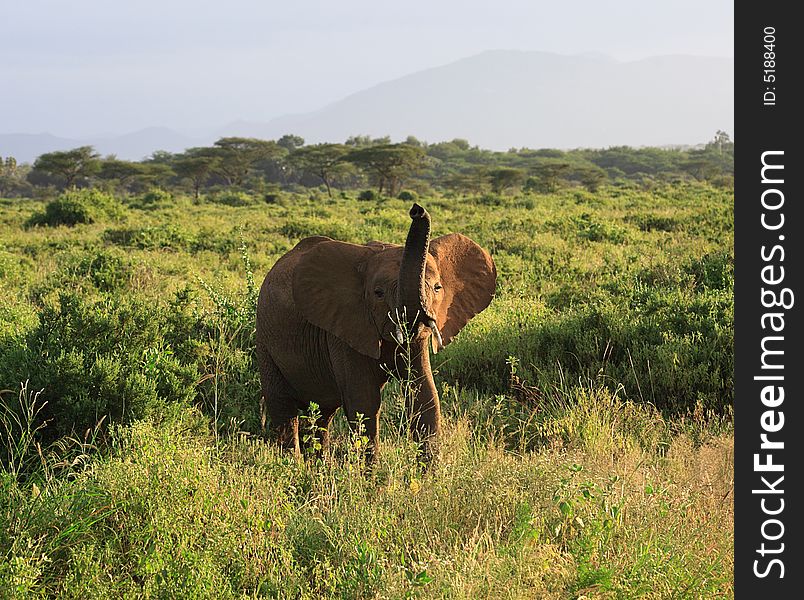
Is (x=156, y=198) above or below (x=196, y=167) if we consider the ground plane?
below

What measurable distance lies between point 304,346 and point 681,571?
2544 mm

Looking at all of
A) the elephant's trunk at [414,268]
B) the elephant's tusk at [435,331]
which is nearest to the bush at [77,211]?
the elephant's tusk at [435,331]

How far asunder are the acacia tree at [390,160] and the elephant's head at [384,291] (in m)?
39.6

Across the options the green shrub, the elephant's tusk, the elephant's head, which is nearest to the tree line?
the green shrub

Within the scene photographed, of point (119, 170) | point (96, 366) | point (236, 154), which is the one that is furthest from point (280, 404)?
point (236, 154)

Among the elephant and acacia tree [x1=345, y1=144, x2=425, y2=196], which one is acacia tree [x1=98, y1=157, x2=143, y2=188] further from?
the elephant

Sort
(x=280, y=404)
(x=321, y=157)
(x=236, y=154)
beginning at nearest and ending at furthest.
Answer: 1. (x=280, y=404)
2. (x=321, y=157)
3. (x=236, y=154)

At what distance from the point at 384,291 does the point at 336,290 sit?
470mm

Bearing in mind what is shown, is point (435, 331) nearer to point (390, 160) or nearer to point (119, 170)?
point (390, 160)

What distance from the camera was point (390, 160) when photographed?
4566 cm

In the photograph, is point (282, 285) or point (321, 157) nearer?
point (282, 285)

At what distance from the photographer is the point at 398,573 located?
2990 mm

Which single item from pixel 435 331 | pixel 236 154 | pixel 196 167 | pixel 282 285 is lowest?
pixel 435 331
